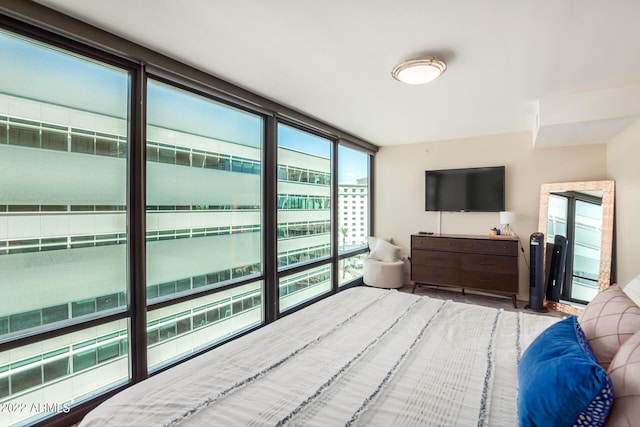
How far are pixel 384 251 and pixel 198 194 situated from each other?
3.26 metres

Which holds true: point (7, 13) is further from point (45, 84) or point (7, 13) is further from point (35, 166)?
point (35, 166)

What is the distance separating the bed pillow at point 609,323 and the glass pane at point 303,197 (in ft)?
9.12

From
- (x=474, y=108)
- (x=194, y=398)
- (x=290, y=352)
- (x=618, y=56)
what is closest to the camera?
(x=194, y=398)

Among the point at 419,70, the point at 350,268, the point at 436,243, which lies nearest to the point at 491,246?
the point at 436,243

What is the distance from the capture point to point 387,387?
121 cm

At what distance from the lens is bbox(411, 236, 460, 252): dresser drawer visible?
4.31 metres

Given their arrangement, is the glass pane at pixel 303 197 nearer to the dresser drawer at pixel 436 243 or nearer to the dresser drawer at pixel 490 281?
the dresser drawer at pixel 436 243

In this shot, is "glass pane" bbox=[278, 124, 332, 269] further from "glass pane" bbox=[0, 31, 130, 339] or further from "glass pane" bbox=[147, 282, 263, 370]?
"glass pane" bbox=[0, 31, 130, 339]

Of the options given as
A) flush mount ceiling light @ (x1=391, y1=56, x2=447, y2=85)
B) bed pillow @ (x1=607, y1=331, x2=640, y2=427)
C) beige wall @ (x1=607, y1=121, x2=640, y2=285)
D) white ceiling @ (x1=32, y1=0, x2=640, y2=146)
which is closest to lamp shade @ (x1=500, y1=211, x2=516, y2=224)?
beige wall @ (x1=607, y1=121, x2=640, y2=285)

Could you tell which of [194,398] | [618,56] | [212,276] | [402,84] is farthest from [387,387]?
[618,56]

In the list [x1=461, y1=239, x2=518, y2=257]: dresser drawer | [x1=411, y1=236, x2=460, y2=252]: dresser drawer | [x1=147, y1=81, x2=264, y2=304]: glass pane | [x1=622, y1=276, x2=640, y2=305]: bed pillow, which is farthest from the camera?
[x1=411, y1=236, x2=460, y2=252]: dresser drawer

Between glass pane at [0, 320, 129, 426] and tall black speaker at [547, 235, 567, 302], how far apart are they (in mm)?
4779

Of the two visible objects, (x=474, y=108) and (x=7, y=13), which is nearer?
(x=7, y=13)

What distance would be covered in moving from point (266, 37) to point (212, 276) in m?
2.02
